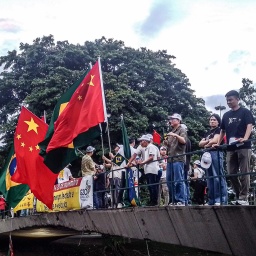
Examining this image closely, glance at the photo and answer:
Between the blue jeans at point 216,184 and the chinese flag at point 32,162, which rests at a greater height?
the chinese flag at point 32,162

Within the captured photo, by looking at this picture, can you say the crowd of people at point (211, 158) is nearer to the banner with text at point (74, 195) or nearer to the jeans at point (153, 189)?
the jeans at point (153, 189)

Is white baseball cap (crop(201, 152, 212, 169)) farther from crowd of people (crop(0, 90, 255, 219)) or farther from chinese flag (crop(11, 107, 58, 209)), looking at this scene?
chinese flag (crop(11, 107, 58, 209))

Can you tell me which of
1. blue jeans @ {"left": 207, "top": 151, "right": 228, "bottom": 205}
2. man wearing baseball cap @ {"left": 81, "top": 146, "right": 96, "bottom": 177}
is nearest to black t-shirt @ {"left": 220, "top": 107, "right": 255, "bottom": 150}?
blue jeans @ {"left": 207, "top": 151, "right": 228, "bottom": 205}

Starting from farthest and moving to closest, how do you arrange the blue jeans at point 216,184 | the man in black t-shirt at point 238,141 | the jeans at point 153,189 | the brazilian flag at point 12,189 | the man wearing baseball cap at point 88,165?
the brazilian flag at point 12,189
the man wearing baseball cap at point 88,165
the jeans at point 153,189
the blue jeans at point 216,184
the man in black t-shirt at point 238,141

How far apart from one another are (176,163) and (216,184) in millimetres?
1147

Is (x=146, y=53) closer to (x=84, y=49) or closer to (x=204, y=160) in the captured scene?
(x=84, y=49)

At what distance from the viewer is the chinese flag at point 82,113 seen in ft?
33.6

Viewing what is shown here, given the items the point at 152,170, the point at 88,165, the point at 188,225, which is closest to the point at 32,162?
the point at 88,165

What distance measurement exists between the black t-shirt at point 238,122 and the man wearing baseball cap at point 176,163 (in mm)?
1122

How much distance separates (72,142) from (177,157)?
9.80 feet

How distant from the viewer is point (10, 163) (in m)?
15.5

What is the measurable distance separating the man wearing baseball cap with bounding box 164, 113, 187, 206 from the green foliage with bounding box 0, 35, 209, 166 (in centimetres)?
1462

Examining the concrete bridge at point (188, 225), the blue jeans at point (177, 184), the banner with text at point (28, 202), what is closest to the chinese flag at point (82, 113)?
the concrete bridge at point (188, 225)

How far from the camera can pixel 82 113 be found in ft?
34.0
